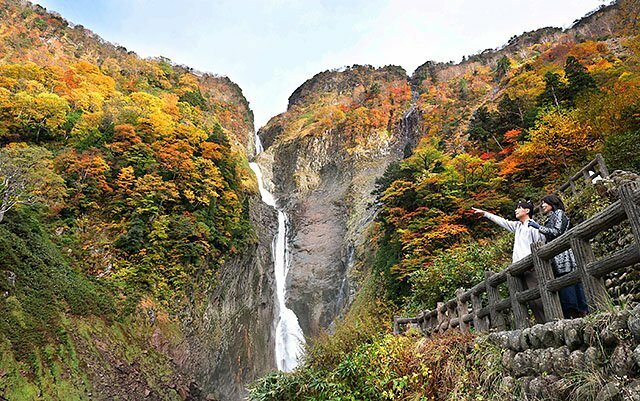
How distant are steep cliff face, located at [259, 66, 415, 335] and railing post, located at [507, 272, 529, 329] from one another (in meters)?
21.9

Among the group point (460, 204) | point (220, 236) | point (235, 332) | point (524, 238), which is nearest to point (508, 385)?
point (524, 238)

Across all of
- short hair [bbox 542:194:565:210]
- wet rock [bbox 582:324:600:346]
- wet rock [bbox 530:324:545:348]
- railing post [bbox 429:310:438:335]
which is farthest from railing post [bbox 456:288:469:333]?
wet rock [bbox 582:324:600:346]

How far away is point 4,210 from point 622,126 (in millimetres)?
19975

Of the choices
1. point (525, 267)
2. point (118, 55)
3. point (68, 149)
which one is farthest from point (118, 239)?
point (118, 55)

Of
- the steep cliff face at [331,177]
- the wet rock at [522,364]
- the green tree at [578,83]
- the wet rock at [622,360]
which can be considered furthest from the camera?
the steep cliff face at [331,177]

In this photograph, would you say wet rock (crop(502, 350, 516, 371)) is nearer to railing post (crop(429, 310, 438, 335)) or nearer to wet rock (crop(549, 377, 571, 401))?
wet rock (crop(549, 377, 571, 401))

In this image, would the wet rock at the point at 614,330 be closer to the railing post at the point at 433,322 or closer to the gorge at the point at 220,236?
the gorge at the point at 220,236

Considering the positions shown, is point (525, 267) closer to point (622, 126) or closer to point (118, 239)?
point (622, 126)

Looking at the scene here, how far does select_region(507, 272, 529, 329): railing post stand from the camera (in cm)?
366

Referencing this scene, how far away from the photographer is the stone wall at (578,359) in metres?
2.18

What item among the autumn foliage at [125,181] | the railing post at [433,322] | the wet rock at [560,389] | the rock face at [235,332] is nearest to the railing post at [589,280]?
the wet rock at [560,389]

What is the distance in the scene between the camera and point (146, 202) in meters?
16.2

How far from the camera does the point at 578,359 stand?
2557 mm

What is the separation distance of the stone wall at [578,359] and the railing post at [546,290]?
0.79ft
